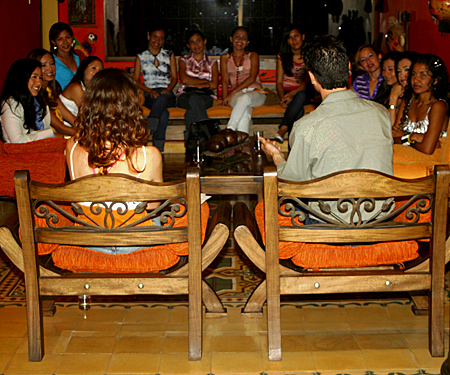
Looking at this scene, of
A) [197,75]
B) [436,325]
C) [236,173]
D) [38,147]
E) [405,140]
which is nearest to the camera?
[436,325]

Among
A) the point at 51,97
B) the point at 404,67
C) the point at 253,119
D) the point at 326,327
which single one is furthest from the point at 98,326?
the point at 253,119

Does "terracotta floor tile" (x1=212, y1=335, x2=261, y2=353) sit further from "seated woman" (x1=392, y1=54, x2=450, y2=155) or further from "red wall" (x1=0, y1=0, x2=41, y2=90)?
"red wall" (x1=0, y1=0, x2=41, y2=90)

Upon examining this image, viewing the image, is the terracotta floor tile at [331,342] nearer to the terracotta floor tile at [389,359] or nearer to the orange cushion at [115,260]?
the terracotta floor tile at [389,359]

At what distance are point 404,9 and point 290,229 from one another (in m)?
5.48

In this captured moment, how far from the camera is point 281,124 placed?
6641 millimetres

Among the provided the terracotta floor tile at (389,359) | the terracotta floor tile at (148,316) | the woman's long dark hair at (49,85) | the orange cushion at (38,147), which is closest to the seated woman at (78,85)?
the woman's long dark hair at (49,85)

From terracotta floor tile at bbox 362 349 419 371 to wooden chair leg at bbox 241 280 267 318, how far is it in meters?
0.50

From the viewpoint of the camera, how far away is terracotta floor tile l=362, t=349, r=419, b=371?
2.31 m

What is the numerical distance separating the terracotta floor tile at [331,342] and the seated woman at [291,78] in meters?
4.19

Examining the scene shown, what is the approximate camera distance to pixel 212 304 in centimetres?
277

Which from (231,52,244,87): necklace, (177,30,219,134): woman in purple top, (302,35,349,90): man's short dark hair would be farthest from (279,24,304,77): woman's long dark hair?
(302,35,349,90): man's short dark hair

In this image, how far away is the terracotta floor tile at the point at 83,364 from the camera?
2.31 m

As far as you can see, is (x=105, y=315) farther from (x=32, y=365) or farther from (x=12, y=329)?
(x=32, y=365)

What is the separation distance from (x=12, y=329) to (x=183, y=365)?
89cm
